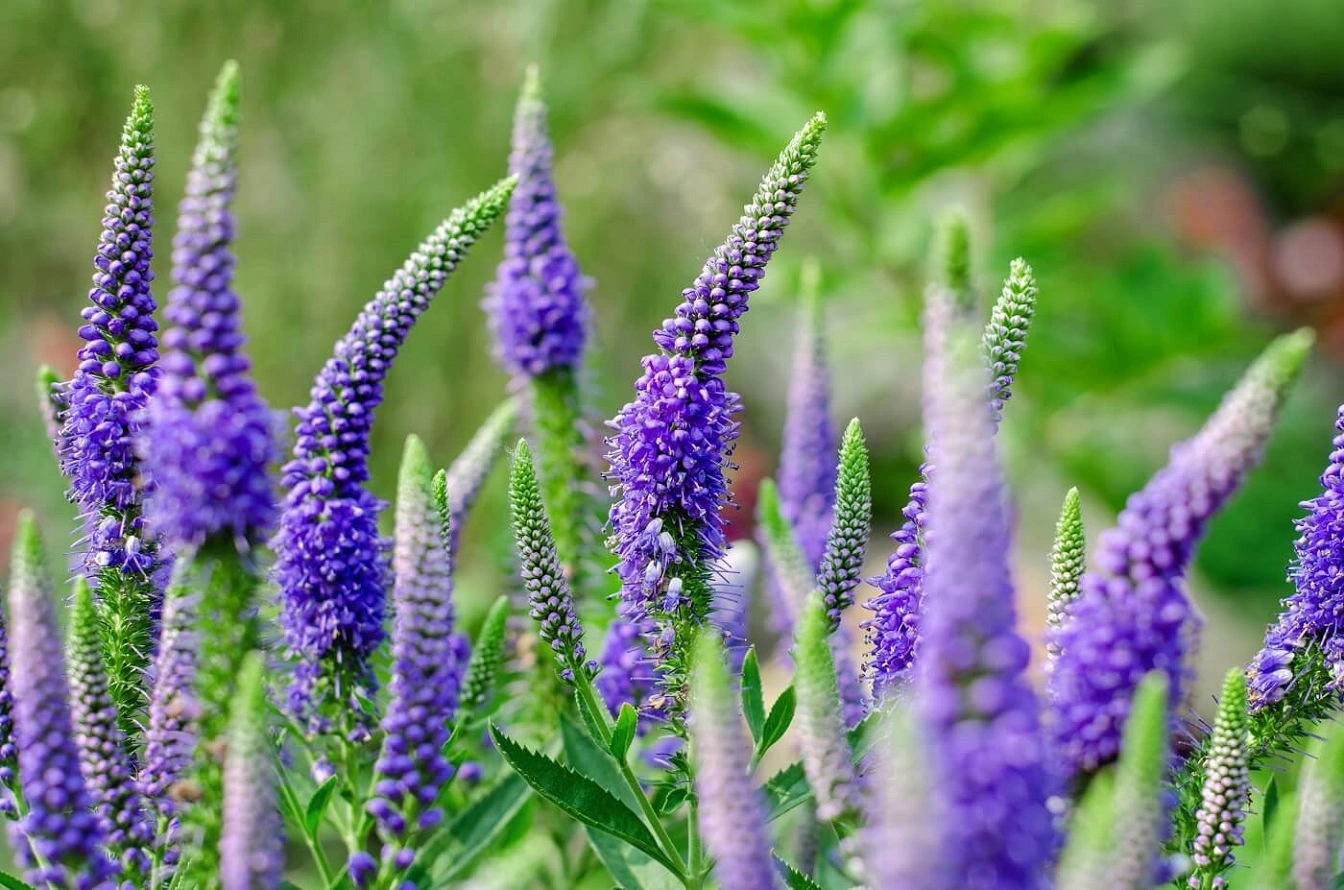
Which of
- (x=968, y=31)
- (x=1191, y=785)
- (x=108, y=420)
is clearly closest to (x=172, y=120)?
(x=968, y=31)

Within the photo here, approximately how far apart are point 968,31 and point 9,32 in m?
4.87

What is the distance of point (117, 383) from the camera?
1562 millimetres

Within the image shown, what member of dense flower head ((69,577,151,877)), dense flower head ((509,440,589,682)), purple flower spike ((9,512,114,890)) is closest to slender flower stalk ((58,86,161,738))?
dense flower head ((69,577,151,877))

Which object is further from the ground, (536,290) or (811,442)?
(536,290)

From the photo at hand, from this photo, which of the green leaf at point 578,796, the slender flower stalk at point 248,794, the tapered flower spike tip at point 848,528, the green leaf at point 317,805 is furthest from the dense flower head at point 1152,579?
the green leaf at point 317,805

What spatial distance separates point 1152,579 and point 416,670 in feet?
2.41

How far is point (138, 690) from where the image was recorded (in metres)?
1.63

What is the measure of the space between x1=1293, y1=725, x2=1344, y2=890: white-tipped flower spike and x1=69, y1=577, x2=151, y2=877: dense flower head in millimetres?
1165

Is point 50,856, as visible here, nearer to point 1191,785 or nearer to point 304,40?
point 1191,785

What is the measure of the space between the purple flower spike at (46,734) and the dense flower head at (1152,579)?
935mm

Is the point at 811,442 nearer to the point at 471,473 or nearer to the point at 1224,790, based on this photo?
the point at 471,473

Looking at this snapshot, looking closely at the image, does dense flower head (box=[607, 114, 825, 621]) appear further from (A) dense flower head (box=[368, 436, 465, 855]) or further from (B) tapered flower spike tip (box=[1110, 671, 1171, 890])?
(B) tapered flower spike tip (box=[1110, 671, 1171, 890])

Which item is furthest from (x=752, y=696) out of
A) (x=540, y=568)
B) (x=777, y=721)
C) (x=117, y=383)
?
(x=117, y=383)

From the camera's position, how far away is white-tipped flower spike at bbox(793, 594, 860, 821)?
4.06 ft
